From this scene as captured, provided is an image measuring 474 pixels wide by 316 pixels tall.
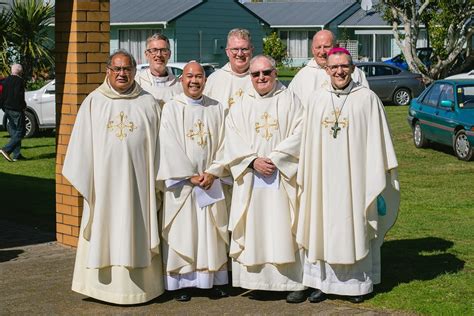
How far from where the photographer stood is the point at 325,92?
27.9 ft

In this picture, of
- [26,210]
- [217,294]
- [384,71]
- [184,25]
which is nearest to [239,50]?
[217,294]

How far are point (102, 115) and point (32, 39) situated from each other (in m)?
20.8

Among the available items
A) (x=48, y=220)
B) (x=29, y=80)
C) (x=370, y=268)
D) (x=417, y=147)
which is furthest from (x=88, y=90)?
(x=29, y=80)

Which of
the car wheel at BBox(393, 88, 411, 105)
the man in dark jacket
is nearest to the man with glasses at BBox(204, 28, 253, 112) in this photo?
the man in dark jacket

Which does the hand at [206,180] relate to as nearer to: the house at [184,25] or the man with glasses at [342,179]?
the man with glasses at [342,179]

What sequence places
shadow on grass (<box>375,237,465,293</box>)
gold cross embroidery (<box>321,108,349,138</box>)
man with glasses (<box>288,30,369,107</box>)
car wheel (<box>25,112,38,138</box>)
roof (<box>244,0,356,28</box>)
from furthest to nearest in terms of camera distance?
roof (<box>244,0,356,28</box>) < car wheel (<box>25,112,38,138</box>) < shadow on grass (<box>375,237,465,293</box>) < man with glasses (<box>288,30,369,107</box>) < gold cross embroidery (<box>321,108,349,138</box>)

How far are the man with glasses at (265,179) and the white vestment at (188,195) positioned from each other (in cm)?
17

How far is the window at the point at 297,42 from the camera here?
61.0 metres

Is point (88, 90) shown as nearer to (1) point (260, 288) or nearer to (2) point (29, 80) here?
(1) point (260, 288)

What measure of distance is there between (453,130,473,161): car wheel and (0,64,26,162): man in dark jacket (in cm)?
873

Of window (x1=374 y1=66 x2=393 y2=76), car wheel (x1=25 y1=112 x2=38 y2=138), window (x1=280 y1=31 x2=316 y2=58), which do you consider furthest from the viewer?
window (x1=280 y1=31 x2=316 y2=58)

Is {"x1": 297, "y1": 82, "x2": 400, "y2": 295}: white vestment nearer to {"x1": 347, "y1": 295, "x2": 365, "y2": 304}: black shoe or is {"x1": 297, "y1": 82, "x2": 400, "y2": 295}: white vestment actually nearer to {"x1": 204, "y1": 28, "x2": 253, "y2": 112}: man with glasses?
{"x1": 347, "y1": 295, "x2": 365, "y2": 304}: black shoe

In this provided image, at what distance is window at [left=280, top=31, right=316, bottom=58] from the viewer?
200 ft

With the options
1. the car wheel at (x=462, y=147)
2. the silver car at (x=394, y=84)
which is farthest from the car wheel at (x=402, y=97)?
the car wheel at (x=462, y=147)
